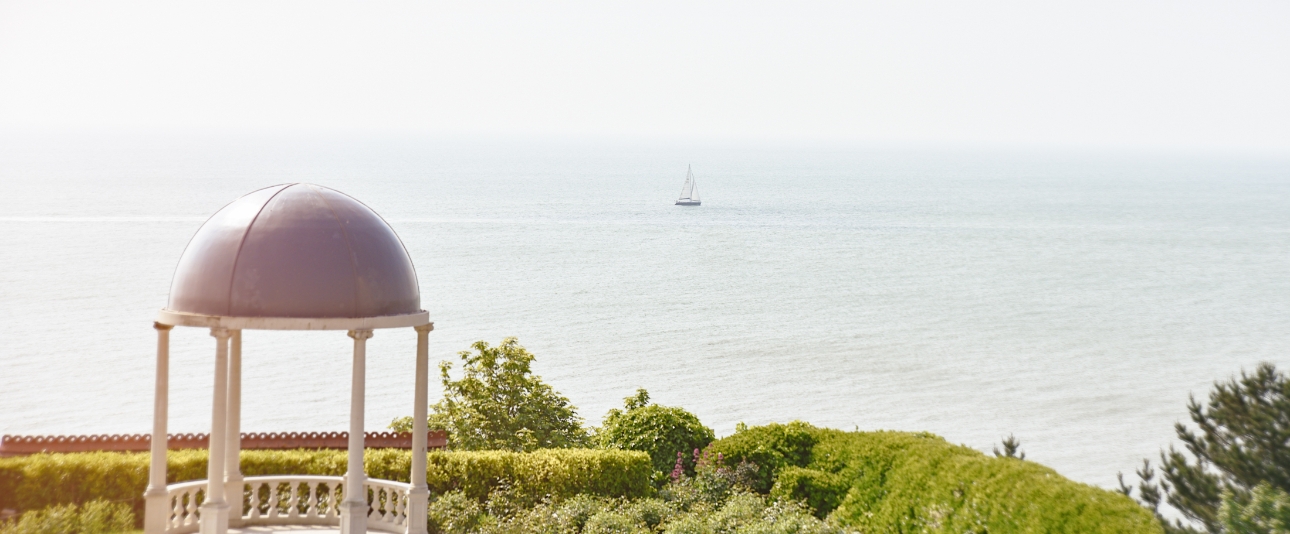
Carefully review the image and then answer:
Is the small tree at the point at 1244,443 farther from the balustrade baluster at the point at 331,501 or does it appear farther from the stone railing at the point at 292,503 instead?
the balustrade baluster at the point at 331,501

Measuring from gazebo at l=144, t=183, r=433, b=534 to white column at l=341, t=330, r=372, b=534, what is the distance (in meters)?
0.01

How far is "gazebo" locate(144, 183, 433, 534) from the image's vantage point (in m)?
15.0

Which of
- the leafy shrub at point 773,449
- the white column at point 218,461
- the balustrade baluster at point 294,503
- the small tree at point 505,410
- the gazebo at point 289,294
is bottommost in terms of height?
the small tree at point 505,410

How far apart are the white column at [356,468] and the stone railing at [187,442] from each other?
176 inches

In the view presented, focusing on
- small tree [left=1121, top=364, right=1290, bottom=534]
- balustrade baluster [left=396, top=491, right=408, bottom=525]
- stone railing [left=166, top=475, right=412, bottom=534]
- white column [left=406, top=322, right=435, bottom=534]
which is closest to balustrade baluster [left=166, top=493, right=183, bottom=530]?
stone railing [left=166, top=475, right=412, bottom=534]

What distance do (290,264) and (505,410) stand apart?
15.0 m

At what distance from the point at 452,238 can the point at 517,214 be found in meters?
28.2

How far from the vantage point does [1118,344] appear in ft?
332

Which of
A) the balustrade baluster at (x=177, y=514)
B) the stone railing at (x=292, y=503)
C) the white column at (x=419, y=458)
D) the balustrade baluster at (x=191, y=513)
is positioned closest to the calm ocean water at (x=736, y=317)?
the stone railing at (x=292, y=503)

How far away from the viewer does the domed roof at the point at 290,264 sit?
15000 millimetres

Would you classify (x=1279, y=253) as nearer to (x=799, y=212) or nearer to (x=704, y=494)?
(x=799, y=212)

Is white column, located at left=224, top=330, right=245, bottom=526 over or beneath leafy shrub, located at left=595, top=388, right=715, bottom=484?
over

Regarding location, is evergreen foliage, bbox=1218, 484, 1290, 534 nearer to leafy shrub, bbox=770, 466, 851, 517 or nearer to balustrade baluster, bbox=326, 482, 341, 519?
leafy shrub, bbox=770, 466, 851, 517

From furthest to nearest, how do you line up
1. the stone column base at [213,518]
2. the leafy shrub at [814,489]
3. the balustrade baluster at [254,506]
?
Result: the leafy shrub at [814,489] < the balustrade baluster at [254,506] < the stone column base at [213,518]
